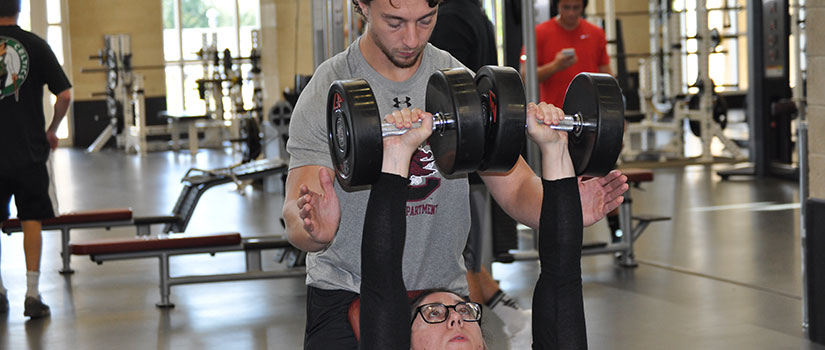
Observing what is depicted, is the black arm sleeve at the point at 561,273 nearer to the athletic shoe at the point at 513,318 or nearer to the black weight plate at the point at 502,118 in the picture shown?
the black weight plate at the point at 502,118

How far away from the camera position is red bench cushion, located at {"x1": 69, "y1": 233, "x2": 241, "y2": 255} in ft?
12.2

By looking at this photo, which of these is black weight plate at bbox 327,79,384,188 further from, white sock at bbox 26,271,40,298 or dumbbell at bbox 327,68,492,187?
white sock at bbox 26,271,40,298

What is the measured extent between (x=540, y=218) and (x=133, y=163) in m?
9.44

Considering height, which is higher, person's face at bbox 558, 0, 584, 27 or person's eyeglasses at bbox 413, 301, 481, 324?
person's face at bbox 558, 0, 584, 27

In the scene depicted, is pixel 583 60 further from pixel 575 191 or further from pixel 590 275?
pixel 575 191

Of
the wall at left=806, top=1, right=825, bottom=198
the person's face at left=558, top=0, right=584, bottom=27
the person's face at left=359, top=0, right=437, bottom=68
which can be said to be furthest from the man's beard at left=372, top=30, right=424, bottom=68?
the person's face at left=558, top=0, right=584, bottom=27

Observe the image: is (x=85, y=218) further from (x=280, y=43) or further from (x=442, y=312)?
(x=280, y=43)

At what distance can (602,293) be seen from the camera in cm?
396

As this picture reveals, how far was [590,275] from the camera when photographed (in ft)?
14.2

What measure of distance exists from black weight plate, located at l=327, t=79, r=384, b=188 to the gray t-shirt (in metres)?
0.12

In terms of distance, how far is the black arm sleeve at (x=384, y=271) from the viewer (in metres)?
1.54

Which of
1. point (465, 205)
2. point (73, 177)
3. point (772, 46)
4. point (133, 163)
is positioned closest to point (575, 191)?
point (465, 205)

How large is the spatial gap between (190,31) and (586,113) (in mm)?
11908

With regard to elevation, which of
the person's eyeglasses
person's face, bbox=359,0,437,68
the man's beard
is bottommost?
the person's eyeglasses
